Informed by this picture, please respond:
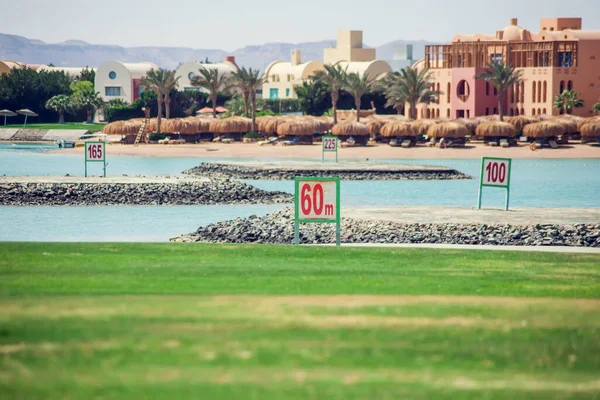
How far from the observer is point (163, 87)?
8469 cm

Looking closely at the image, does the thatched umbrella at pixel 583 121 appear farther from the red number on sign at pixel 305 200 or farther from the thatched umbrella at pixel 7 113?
the red number on sign at pixel 305 200

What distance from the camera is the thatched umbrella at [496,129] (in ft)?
235

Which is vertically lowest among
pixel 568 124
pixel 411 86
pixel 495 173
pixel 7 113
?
pixel 495 173

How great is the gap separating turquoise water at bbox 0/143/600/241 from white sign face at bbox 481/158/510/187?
27.5 ft

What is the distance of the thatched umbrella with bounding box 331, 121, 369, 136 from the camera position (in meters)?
73.7

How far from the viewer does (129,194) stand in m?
37.8

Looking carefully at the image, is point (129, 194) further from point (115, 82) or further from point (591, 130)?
point (115, 82)

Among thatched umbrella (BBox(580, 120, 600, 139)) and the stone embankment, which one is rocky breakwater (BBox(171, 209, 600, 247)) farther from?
thatched umbrella (BBox(580, 120, 600, 139))

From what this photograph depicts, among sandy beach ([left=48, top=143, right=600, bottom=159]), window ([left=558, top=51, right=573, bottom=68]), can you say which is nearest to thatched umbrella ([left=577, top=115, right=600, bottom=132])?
sandy beach ([left=48, top=143, right=600, bottom=159])

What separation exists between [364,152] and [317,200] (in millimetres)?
51472

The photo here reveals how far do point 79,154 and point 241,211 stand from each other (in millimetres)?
39931

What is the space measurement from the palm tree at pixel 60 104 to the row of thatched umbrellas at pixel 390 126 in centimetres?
2377

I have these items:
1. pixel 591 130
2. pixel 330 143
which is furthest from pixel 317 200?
pixel 591 130

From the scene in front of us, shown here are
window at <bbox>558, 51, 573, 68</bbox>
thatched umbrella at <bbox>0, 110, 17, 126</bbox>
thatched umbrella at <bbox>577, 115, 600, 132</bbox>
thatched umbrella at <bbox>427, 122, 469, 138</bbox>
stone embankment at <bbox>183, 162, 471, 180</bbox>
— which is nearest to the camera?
stone embankment at <bbox>183, 162, 471, 180</bbox>
